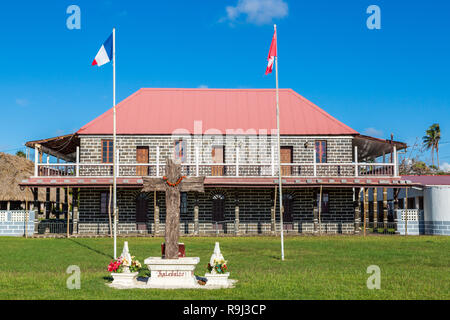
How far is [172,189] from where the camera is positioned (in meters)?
11.8

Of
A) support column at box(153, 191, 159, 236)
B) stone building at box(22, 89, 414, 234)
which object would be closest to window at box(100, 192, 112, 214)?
stone building at box(22, 89, 414, 234)

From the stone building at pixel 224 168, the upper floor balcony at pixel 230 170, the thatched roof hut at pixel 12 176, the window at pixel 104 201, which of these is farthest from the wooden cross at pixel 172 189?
the thatched roof hut at pixel 12 176

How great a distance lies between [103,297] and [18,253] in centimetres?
1051

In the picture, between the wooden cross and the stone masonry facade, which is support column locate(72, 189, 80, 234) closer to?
the stone masonry facade

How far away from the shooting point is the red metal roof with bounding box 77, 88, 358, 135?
30031 millimetres

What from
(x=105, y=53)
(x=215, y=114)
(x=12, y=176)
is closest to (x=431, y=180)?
(x=215, y=114)

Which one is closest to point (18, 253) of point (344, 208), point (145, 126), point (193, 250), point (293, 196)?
point (193, 250)

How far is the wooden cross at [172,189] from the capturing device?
1147cm

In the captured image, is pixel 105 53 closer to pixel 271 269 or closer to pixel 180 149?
pixel 271 269

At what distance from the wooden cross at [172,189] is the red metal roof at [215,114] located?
58.7 ft

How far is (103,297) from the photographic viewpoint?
9844mm

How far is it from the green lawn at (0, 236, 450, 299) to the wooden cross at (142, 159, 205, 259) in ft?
4.15

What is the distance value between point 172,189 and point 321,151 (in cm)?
1961

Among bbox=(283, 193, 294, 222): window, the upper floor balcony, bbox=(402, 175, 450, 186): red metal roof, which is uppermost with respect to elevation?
the upper floor balcony
